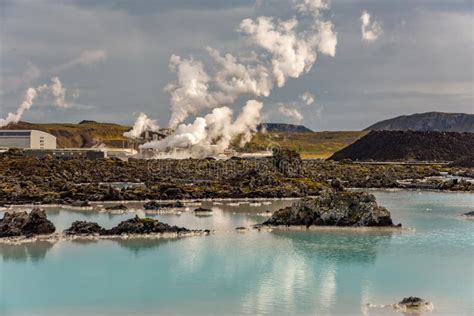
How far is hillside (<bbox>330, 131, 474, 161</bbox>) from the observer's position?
178 meters

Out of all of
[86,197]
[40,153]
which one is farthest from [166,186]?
[40,153]

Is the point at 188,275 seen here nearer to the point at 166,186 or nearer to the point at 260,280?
the point at 260,280

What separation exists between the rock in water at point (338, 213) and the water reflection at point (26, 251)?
16311 mm

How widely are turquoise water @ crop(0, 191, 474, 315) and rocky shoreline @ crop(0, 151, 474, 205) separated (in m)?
21.3

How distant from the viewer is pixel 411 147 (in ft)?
601

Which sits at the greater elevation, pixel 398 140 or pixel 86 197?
pixel 398 140

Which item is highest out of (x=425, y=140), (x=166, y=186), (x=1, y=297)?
(x=425, y=140)

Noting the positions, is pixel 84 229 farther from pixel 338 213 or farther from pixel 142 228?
pixel 338 213

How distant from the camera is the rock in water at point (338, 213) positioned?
1953 inches

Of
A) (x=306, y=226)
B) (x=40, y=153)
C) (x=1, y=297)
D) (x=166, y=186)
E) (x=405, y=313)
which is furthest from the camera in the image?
(x=40, y=153)

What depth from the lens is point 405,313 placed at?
27.0 metres

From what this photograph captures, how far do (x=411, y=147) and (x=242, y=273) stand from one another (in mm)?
155381

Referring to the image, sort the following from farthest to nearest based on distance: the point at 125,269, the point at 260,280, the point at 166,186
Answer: the point at 166,186
the point at 125,269
the point at 260,280

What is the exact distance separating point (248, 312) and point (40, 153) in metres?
110
